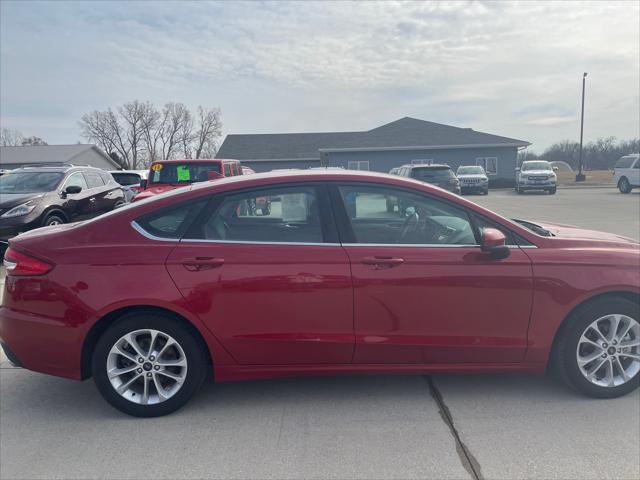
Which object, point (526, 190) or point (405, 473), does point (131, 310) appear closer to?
point (405, 473)

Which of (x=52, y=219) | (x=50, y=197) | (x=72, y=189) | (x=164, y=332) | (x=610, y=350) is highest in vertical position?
(x=72, y=189)

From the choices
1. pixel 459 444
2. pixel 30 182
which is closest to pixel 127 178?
pixel 30 182

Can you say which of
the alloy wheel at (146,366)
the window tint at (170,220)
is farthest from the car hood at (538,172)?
the alloy wheel at (146,366)

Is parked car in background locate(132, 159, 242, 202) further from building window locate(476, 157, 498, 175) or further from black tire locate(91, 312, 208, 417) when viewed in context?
building window locate(476, 157, 498, 175)

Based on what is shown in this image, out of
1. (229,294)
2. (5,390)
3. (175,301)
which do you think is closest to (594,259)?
(229,294)

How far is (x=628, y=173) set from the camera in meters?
23.5

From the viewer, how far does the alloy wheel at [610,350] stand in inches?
128

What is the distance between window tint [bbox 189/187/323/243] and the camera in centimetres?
316

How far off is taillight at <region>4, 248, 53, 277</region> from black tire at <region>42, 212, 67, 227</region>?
6.16 metres

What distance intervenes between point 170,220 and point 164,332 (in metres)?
0.76

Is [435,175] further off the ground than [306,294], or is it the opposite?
[435,175]

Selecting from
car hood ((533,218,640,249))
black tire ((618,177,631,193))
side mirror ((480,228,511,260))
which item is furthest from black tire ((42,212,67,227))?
black tire ((618,177,631,193))

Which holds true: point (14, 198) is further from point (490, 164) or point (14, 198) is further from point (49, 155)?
point (49, 155)

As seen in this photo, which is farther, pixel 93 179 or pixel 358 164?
pixel 358 164
